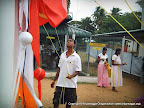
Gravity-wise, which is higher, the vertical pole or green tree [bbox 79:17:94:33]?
green tree [bbox 79:17:94:33]

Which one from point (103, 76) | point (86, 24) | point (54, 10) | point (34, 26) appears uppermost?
point (86, 24)

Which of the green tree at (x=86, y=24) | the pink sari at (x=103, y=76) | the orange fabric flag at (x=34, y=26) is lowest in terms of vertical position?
the pink sari at (x=103, y=76)

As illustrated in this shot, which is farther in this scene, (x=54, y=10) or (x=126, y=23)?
(x=126, y=23)

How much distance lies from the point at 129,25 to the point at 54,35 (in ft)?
28.3

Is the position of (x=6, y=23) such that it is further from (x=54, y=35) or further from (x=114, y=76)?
(x=54, y=35)

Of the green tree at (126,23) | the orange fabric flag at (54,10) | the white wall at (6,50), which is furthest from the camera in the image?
the green tree at (126,23)

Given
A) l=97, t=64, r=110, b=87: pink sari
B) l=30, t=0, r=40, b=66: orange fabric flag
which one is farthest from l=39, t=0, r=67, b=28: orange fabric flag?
l=97, t=64, r=110, b=87: pink sari

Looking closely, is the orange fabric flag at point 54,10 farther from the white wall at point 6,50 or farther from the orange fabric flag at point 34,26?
the white wall at point 6,50

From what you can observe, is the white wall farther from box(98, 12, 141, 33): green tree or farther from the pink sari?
box(98, 12, 141, 33): green tree

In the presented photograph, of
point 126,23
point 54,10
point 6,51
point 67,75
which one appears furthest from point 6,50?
point 126,23

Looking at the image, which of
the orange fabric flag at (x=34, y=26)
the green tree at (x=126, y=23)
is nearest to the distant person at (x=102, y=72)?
the orange fabric flag at (x=34, y=26)

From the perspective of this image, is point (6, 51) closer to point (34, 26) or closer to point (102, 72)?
point (34, 26)

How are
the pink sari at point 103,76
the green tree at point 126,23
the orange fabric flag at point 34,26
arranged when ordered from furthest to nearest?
the green tree at point 126,23
the pink sari at point 103,76
the orange fabric flag at point 34,26

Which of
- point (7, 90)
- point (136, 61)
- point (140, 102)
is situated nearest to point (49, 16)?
point (7, 90)
